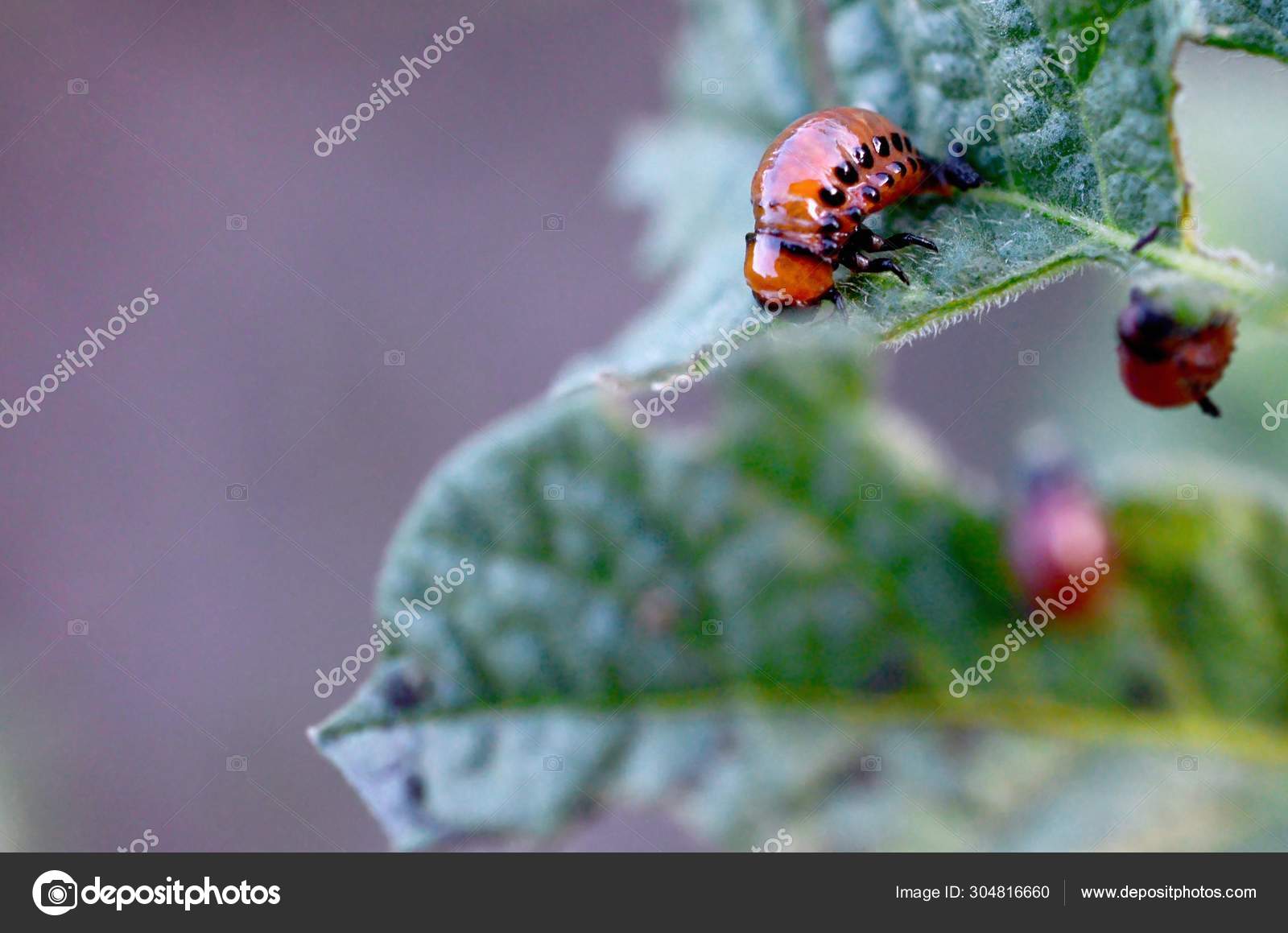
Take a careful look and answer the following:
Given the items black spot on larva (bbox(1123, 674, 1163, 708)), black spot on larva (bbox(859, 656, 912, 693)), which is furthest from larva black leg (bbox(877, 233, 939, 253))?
black spot on larva (bbox(1123, 674, 1163, 708))

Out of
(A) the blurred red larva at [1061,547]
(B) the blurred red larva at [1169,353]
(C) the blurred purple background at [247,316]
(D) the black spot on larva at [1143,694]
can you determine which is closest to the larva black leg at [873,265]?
(B) the blurred red larva at [1169,353]

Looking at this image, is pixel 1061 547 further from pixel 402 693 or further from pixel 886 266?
pixel 402 693

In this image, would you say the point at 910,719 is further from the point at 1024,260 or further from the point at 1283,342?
the point at 1283,342
